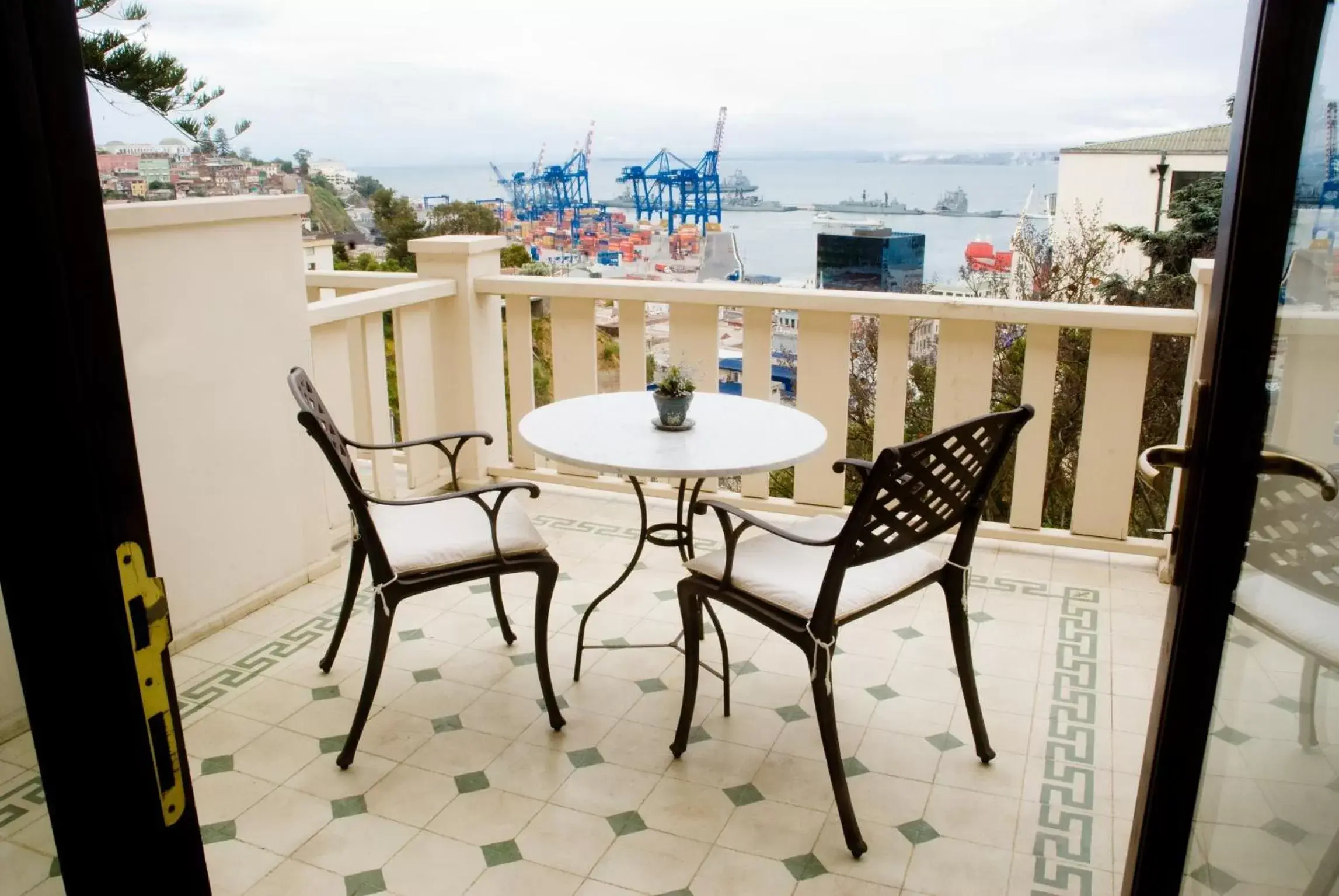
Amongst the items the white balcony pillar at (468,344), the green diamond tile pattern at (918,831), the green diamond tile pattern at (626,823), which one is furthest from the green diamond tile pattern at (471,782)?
the white balcony pillar at (468,344)

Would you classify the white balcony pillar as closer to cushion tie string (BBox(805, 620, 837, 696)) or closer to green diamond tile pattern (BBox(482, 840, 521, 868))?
green diamond tile pattern (BBox(482, 840, 521, 868))

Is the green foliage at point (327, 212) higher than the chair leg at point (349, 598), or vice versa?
the green foliage at point (327, 212)

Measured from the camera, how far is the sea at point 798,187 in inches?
190

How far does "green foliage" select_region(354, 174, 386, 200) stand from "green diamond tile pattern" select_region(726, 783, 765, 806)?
11.7 ft

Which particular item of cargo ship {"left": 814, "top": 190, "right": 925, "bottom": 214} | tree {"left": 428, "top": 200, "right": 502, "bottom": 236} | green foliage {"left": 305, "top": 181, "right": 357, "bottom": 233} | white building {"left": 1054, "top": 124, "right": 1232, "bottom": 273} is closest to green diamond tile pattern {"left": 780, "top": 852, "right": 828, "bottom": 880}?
green foliage {"left": 305, "top": 181, "right": 357, "bottom": 233}

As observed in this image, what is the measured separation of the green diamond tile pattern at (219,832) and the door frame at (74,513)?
1.31m

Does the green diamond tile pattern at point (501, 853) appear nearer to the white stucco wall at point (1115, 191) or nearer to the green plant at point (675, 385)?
the green plant at point (675, 385)

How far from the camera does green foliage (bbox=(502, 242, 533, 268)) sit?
4.76 metres

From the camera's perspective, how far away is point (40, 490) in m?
0.83

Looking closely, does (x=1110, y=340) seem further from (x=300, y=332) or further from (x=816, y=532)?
(x=300, y=332)

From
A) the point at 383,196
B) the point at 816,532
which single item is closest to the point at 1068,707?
the point at 816,532

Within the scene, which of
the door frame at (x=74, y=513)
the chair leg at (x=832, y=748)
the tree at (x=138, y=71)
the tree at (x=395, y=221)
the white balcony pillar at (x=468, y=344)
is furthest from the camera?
the tree at (x=395, y=221)

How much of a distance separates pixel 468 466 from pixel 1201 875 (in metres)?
3.53

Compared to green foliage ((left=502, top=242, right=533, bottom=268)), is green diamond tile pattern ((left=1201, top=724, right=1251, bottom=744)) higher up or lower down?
lower down
